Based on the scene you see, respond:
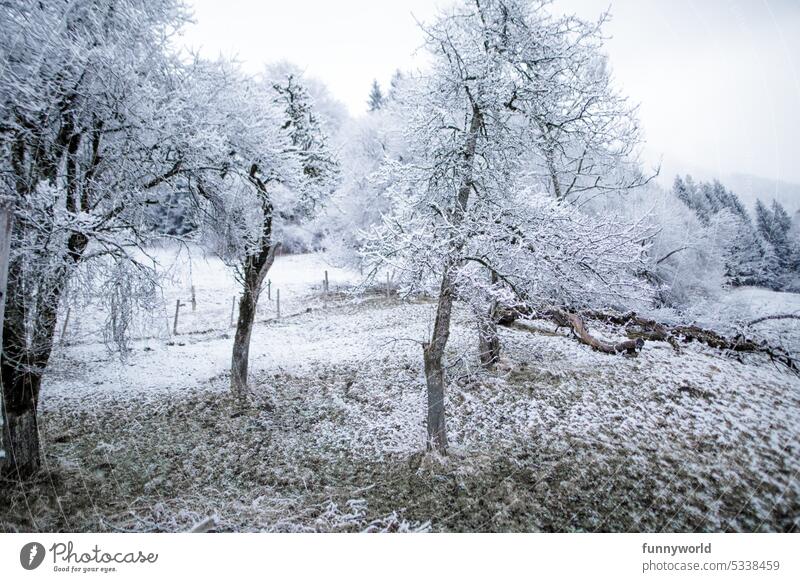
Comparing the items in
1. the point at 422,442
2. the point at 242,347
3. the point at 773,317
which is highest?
the point at 773,317

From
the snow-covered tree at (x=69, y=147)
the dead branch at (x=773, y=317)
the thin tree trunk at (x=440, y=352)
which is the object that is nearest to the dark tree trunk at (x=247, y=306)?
the snow-covered tree at (x=69, y=147)

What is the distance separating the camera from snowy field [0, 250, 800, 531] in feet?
9.07

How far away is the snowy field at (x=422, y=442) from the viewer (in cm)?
277

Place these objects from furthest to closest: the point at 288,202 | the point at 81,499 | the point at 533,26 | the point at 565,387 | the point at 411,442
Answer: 1. the point at 288,202
2. the point at 565,387
3. the point at 411,442
4. the point at 533,26
5. the point at 81,499

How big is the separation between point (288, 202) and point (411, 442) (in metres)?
5.06

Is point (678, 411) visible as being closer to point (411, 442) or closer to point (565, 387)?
point (565, 387)

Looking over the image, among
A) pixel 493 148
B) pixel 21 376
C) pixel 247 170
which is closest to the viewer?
pixel 21 376

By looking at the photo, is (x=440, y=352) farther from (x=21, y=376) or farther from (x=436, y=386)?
(x=21, y=376)

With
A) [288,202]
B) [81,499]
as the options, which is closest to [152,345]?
[288,202]

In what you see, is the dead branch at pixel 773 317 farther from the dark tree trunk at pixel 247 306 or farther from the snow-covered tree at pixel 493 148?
the dark tree trunk at pixel 247 306

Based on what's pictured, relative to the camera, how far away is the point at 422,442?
4.62 m

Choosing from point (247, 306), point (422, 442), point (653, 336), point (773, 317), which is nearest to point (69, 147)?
point (247, 306)

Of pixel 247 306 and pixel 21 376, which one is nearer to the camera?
pixel 21 376

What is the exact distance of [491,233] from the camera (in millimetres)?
3764
